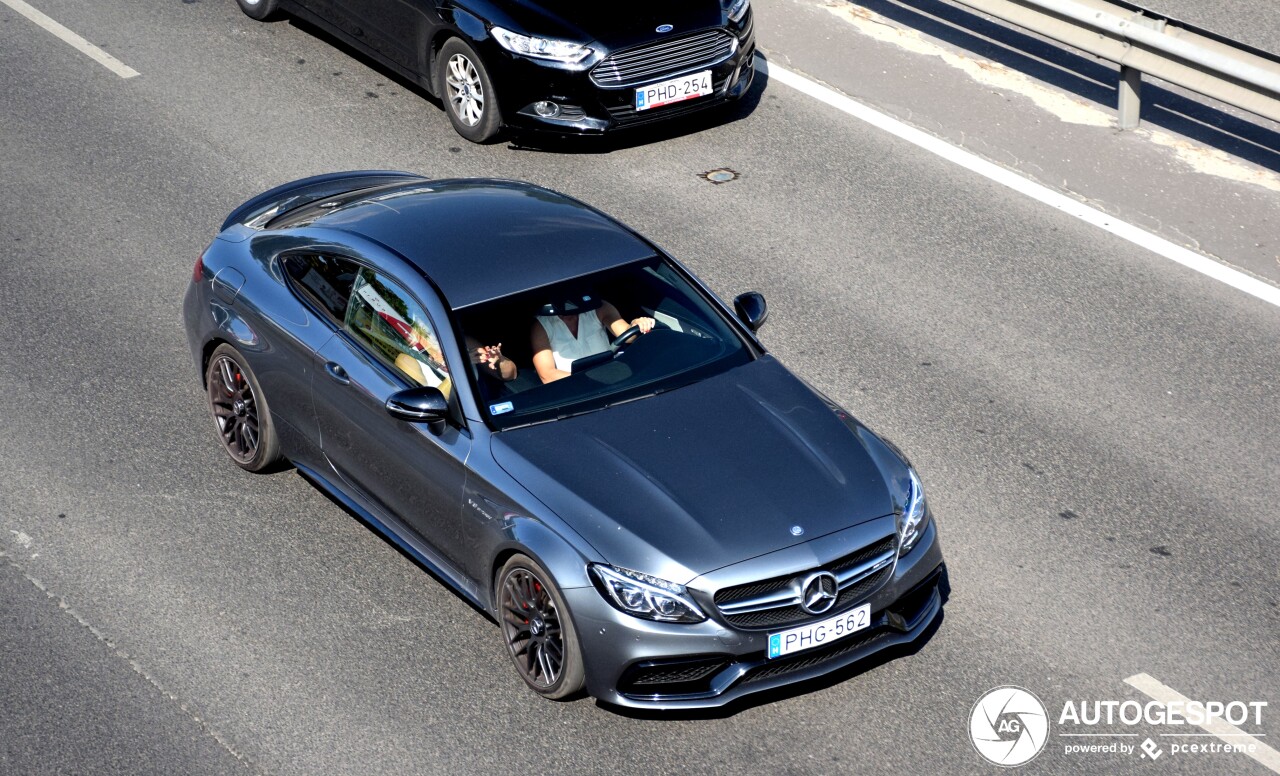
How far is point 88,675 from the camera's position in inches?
244

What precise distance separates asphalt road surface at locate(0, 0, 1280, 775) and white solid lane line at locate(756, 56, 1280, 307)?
0.14 metres

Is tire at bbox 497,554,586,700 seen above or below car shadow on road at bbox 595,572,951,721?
above

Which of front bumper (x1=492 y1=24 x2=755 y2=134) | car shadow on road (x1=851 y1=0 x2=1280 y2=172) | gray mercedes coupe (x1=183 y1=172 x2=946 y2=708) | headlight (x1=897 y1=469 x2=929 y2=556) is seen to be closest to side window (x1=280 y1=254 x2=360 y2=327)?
gray mercedes coupe (x1=183 y1=172 x2=946 y2=708)

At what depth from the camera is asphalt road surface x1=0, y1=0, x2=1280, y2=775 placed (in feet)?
19.6

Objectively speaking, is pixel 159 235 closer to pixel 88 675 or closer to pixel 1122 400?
pixel 88 675

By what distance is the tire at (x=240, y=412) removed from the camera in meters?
7.42

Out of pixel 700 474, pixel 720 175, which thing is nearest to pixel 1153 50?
pixel 720 175

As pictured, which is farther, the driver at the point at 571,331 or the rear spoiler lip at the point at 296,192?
the rear spoiler lip at the point at 296,192

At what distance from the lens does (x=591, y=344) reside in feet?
22.0

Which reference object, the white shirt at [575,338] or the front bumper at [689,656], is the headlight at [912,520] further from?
the white shirt at [575,338]

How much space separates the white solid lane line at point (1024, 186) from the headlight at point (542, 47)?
2054 millimetres

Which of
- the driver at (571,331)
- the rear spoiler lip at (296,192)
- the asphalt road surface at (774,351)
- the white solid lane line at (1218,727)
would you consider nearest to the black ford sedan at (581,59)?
the asphalt road surface at (774,351)

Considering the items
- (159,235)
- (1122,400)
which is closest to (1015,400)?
(1122,400)

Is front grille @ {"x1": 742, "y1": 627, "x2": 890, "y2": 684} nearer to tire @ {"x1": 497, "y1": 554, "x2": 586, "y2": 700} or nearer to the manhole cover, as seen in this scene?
tire @ {"x1": 497, "y1": 554, "x2": 586, "y2": 700}
